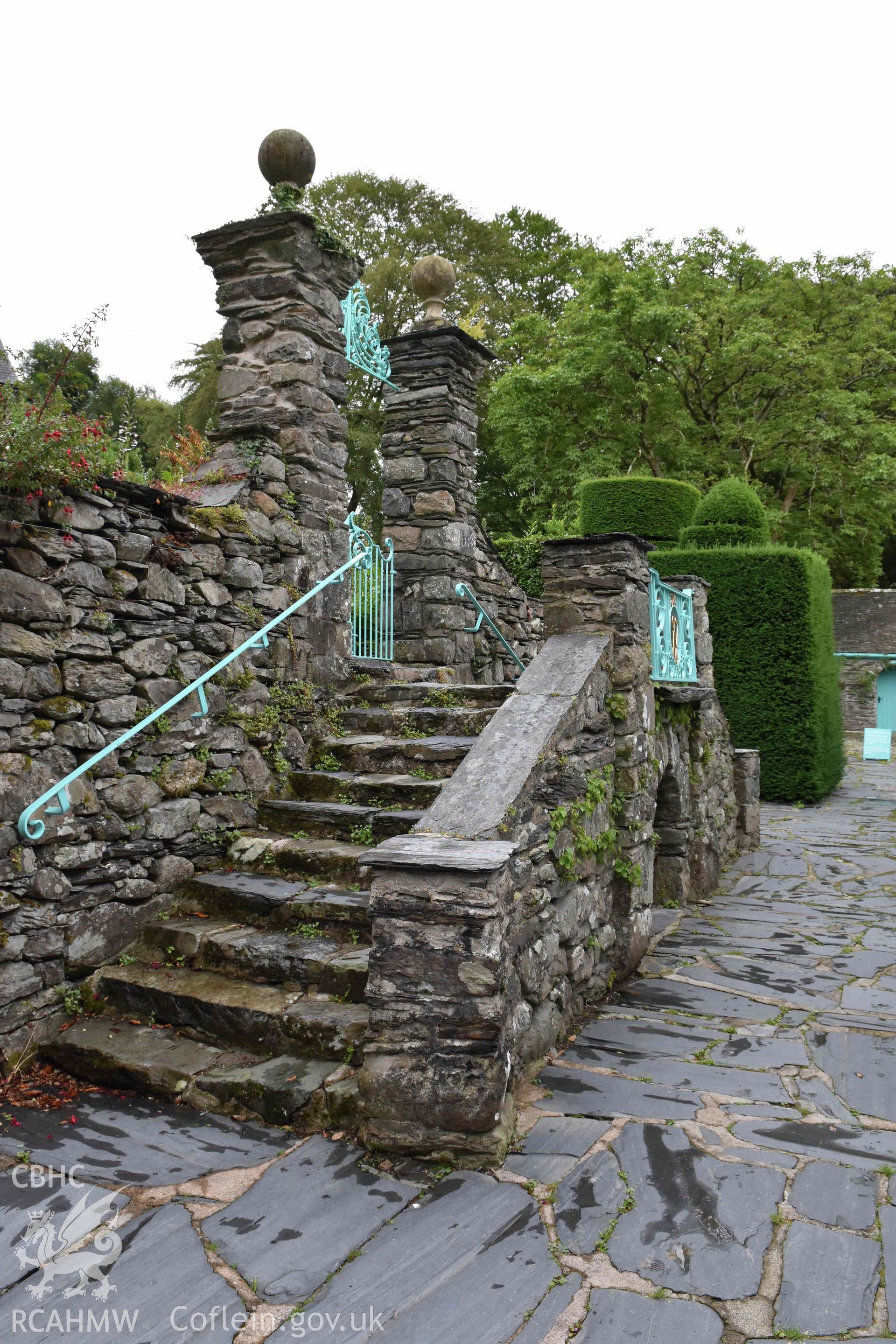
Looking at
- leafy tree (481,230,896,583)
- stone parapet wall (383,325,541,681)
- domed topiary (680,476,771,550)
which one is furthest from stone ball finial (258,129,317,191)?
leafy tree (481,230,896,583)

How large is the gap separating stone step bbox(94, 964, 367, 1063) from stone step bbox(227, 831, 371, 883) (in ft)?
2.23

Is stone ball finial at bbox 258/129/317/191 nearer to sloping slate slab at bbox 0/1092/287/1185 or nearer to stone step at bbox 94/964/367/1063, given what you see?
stone step at bbox 94/964/367/1063

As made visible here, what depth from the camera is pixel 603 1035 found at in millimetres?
3990

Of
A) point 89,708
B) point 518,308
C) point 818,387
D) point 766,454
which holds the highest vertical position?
point 518,308

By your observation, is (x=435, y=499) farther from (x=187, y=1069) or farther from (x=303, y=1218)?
(x=303, y=1218)

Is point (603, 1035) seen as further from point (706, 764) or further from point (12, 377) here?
point (12, 377)

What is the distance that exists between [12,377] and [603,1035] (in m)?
4.46

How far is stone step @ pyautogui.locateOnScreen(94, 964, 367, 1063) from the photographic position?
10.8ft

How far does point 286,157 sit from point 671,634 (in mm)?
3973

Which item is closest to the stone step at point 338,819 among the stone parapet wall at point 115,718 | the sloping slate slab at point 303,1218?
the stone parapet wall at point 115,718

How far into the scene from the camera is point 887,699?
854 inches

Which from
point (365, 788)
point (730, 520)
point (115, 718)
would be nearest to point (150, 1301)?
point (115, 718)

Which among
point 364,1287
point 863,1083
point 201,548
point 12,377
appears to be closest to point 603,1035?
point 863,1083

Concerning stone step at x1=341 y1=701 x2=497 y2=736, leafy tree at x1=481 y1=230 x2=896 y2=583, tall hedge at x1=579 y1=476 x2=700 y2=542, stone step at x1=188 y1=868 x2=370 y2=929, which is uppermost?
leafy tree at x1=481 y1=230 x2=896 y2=583
